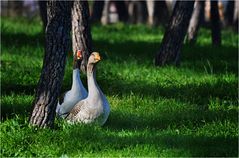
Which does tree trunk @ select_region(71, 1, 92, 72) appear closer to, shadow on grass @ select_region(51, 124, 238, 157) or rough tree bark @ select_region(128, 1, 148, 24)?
shadow on grass @ select_region(51, 124, 238, 157)

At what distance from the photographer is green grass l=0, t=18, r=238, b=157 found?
879 centimetres

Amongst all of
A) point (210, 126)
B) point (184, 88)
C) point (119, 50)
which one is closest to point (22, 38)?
point (119, 50)

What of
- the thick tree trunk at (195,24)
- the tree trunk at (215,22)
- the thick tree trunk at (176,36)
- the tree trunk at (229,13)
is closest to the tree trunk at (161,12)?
the tree trunk at (229,13)

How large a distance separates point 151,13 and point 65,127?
81.2ft

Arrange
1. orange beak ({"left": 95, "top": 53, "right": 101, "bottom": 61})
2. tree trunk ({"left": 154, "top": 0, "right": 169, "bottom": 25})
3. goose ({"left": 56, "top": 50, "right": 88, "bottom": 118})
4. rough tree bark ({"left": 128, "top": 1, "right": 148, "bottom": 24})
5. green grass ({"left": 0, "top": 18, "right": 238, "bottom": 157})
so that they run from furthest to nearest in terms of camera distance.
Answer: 1. rough tree bark ({"left": 128, "top": 1, "right": 148, "bottom": 24})
2. tree trunk ({"left": 154, "top": 0, "right": 169, "bottom": 25})
3. goose ({"left": 56, "top": 50, "right": 88, "bottom": 118})
4. orange beak ({"left": 95, "top": 53, "right": 101, "bottom": 61})
5. green grass ({"left": 0, "top": 18, "right": 238, "bottom": 157})

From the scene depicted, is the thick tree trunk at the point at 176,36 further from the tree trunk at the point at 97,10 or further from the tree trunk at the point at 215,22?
the tree trunk at the point at 97,10

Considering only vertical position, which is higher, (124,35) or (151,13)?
(124,35)

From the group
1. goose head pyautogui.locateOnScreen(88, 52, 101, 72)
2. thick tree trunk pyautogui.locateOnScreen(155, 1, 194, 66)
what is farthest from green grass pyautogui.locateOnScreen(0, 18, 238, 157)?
goose head pyautogui.locateOnScreen(88, 52, 101, 72)

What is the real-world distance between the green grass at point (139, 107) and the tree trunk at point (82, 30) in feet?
1.59

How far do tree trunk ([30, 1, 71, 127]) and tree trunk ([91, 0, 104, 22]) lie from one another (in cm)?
2068

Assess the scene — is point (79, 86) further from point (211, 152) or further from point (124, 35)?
point (124, 35)

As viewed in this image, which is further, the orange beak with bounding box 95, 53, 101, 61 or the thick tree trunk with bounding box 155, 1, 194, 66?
the thick tree trunk with bounding box 155, 1, 194, 66

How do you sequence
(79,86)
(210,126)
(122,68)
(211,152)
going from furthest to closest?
(122,68) < (79,86) < (210,126) < (211,152)

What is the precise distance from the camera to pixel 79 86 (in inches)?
422
